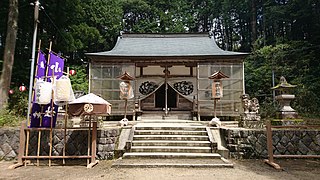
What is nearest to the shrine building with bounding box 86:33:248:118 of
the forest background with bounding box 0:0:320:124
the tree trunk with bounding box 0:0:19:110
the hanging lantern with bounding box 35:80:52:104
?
the forest background with bounding box 0:0:320:124

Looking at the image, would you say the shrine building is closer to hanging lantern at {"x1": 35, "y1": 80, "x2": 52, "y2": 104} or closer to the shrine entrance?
the shrine entrance

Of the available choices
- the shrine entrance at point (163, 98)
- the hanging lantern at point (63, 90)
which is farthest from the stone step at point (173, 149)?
the shrine entrance at point (163, 98)

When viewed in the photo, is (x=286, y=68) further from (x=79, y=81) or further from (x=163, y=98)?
(x=79, y=81)

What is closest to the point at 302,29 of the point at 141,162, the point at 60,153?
the point at 141,162

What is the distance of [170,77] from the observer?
1172cm

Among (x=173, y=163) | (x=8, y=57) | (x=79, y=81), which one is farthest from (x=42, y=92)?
(x=79, y=81)

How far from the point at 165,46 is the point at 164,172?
9.67m

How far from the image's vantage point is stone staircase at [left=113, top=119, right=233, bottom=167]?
17.6 ft

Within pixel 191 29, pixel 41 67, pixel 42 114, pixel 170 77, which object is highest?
pixel 191 29

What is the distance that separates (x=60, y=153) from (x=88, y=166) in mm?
1381

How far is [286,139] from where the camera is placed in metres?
6.18

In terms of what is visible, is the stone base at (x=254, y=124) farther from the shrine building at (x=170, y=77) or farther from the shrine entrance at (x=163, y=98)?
the shrine entrance at (x=163, y=98)

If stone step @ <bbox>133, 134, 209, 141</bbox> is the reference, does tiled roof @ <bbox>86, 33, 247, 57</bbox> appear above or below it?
above

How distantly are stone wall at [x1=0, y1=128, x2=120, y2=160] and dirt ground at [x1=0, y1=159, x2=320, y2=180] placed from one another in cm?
59
